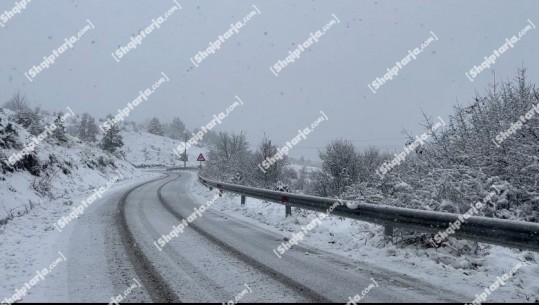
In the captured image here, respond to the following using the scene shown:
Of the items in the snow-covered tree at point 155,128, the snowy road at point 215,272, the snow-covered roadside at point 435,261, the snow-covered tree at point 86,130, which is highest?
the snow-covered tree at point 86,130

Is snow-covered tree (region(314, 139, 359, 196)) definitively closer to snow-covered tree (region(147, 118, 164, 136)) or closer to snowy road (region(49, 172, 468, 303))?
snowy road (region(49, 172, 468, 303))

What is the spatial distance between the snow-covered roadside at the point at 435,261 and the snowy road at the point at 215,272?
355mm

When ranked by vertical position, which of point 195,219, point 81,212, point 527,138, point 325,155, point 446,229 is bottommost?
point 325,155

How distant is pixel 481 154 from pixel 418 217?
3464 millimetres

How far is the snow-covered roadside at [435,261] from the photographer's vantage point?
4.73 metres

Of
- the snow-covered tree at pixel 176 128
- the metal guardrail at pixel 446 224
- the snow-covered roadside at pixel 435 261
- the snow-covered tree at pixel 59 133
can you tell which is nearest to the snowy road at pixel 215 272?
the snow-covered roadside at pixel 435 261

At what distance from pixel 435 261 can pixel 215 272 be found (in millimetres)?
3446

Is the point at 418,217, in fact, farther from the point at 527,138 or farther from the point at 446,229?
the point at 527,138

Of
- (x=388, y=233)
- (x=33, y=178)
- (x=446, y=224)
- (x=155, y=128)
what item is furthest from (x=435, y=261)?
(x=155, y=128)

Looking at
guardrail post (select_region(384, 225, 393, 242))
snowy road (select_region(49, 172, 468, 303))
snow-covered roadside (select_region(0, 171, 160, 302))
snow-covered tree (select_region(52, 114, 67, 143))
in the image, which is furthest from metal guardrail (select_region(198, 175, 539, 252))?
snow-covered tree (select_region(52, 114, 67, 143))

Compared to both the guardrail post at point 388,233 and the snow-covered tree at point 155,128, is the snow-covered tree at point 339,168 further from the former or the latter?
the snow-covered tree at point 155,128

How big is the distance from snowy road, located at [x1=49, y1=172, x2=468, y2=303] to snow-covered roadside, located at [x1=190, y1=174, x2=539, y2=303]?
35cm

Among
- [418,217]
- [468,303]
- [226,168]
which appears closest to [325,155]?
[226,168]

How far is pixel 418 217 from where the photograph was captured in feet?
20.9
